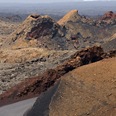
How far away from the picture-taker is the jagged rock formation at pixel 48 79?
8234mm

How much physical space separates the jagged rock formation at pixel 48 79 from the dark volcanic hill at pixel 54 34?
1142 cm

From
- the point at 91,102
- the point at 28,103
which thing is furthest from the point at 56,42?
the point at 91,102

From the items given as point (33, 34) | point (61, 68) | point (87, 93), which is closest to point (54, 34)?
point (33, 34)

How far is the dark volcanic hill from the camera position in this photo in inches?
817

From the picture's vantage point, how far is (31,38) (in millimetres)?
20812

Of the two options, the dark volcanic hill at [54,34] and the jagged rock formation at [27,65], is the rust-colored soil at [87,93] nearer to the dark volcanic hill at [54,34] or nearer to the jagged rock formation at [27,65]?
the jagged rock formation at [27,65]

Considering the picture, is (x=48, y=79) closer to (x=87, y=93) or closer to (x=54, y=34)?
(x=87, y=93)

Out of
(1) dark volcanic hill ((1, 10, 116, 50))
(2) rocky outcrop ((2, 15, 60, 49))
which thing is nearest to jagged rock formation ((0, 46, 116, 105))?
(1) dark volcanic hill ((1, 10, 116, 50))

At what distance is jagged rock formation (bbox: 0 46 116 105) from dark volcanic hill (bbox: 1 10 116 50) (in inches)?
450

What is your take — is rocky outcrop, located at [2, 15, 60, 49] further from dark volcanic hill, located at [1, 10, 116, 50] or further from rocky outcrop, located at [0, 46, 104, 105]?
rocky outcrop, located at [0, 46, 104, 105]

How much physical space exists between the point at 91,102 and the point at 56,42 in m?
16.5

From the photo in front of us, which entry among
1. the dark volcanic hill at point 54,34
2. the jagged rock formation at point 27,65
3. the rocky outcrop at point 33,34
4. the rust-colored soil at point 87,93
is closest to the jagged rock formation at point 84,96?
the rust-colored soil at point 87,93

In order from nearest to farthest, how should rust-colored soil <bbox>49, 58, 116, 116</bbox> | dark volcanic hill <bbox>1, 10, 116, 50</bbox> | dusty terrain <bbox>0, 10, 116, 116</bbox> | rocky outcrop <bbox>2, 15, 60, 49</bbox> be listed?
1. rust-colored soil <bbox>49, 58, 116, 116</bbox>
2. dusty terrain <bbox>0, 10, 116, 116</bbox>
3. rocky outcrop <bbox>2, 15, 60, 49</bbox>
4. dark volcanic hill <bbox>1, 10, 116, 50</bbox>

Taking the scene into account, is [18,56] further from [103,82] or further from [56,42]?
[103,82]
